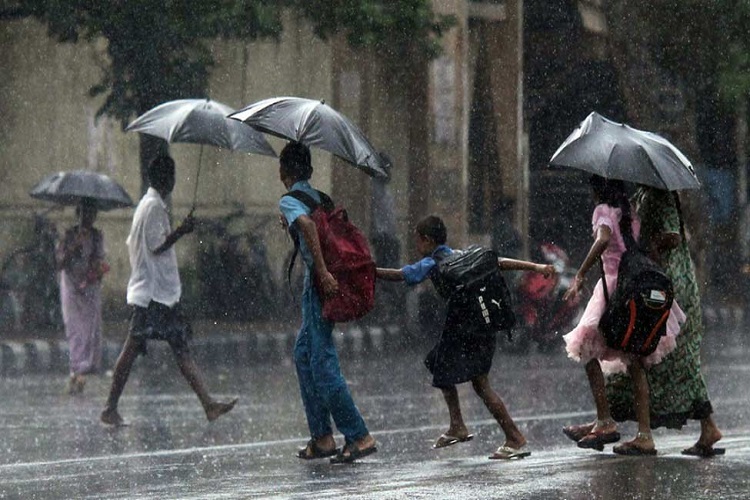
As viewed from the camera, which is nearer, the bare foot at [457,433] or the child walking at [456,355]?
the child walking at [456,355]

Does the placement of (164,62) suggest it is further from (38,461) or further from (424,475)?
(424,475)

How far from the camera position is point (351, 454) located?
9484 millimetres

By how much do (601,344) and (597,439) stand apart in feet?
1.49

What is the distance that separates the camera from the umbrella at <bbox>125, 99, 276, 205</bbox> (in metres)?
11.4

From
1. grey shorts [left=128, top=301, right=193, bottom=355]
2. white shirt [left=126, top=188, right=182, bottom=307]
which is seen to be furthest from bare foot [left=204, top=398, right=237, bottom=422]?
white shirt [left=126, top=188, right=182, bottom=307]

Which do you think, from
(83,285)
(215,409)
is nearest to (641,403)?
(215,409)

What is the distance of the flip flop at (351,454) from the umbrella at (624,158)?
62.7 inches

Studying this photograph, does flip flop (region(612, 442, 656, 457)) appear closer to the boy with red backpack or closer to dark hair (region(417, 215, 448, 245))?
the boy with red backpack

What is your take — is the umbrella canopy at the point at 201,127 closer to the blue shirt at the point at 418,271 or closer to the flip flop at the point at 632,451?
the blue shirt at the point at 418,271

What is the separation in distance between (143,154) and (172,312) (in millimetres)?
9155

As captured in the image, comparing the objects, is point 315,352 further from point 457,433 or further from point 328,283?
point 457,433

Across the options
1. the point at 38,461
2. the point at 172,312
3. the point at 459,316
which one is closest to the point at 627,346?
the point at 459,316

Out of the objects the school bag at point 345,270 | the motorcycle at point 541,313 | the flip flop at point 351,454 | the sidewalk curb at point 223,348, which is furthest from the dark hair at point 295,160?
the motorcycle at point 541,313

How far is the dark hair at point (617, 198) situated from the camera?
948cm
